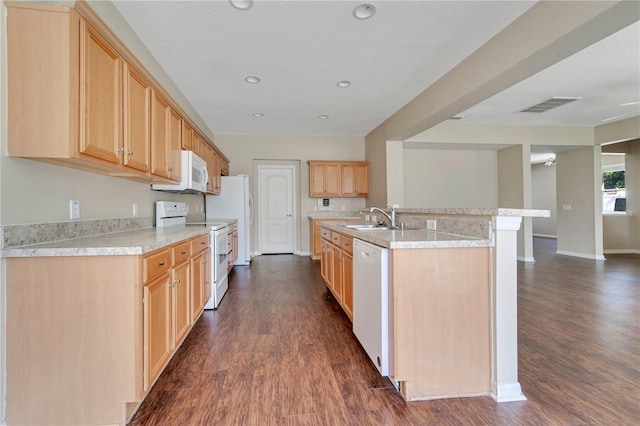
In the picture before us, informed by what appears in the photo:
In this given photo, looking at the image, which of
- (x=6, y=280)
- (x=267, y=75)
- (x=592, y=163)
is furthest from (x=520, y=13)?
(x=592, y=163)

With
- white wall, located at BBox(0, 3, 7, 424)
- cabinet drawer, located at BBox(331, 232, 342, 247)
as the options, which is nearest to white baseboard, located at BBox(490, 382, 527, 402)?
cabinet drawer, located at BBox(331, 232, 342, 247)

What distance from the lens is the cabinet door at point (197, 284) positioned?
2.37 m

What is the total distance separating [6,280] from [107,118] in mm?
928

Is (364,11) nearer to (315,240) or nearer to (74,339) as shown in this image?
(74,339)

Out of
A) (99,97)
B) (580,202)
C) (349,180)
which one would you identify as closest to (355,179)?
(349,180)

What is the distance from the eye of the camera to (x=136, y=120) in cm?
202

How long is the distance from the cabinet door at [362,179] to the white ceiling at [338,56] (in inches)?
57.1

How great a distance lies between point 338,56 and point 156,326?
9.22ft

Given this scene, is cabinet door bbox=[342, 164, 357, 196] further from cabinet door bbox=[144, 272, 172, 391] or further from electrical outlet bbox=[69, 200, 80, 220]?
electrical outlet bbox=[69, 200, 80, 220]

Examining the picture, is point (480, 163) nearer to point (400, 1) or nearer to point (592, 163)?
point (592, 163)

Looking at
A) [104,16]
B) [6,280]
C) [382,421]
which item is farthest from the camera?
[104,16]

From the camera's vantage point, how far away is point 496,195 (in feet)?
22.1

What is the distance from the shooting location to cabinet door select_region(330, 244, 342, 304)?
2.81 metres

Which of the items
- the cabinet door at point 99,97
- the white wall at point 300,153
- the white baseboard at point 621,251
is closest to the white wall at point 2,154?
the cabinet door at point 99,97
